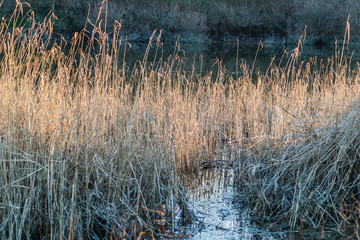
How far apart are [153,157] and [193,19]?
2113cm

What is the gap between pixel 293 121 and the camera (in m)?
3.65

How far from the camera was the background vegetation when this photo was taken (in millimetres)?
23344

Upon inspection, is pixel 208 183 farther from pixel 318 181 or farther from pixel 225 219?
pixel 318 181

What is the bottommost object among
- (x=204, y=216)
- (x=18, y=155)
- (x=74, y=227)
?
(x=204, y=216)

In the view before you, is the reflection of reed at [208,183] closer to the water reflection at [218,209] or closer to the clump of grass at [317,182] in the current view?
the water reflection at [218,209]

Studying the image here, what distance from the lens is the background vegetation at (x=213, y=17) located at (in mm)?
23344

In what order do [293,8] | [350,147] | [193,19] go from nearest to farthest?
1. [350,147]
2. [193,19]
3. [293,8]

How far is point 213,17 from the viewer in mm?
24859

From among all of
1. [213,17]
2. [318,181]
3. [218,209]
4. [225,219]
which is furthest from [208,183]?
[213,17]

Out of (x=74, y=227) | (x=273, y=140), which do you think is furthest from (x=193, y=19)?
(x=74, y=227)

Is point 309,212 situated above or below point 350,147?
below

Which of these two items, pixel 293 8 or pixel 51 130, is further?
pixel 293 8

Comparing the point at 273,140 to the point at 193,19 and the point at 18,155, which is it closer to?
the point at 18,155

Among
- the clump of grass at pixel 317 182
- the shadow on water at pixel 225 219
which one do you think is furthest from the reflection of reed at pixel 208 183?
the clump of grass at pixel 317 182
